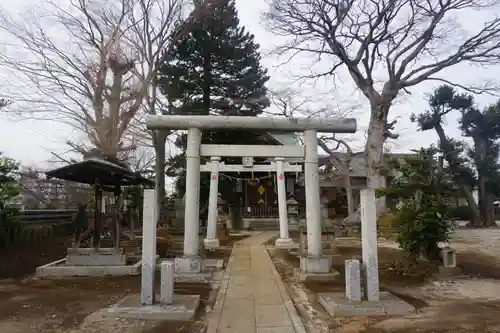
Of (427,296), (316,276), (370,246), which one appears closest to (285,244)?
(316,276)

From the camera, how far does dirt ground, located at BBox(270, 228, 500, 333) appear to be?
618 centimetres

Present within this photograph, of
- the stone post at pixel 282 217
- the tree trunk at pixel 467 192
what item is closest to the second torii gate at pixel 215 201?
the stone post at pixel 282 217

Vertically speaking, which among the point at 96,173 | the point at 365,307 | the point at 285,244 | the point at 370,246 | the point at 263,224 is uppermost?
the point at 96,173

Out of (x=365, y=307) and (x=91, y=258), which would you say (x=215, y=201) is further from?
(x=365, y=307)

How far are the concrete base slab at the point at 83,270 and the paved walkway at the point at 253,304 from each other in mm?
2537

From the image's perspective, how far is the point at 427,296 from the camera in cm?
835

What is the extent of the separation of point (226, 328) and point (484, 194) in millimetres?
30561

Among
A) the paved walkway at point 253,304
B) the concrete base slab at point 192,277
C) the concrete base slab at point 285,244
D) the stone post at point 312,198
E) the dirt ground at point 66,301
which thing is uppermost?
the stone post at point 312,198

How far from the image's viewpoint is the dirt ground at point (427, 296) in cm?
618

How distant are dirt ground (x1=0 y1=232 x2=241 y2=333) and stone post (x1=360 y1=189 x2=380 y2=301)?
286 centimetres

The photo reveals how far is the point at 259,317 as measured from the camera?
22.7ft

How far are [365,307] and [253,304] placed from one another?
6.63 ft

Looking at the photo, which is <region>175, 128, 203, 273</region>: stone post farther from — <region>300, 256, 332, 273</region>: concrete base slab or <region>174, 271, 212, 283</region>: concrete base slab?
<region>300, 256, 332, 273</region>: concrete base slab

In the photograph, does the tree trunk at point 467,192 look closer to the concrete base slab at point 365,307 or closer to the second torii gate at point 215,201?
the second torii gate at point 215,201
